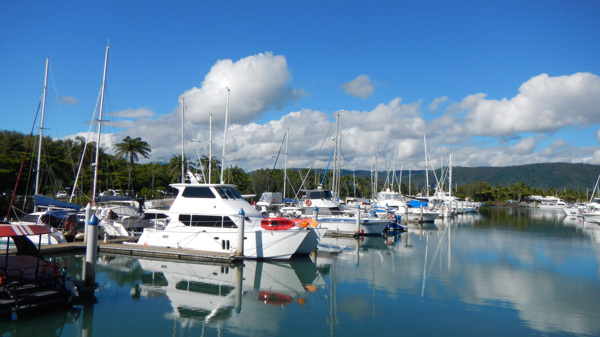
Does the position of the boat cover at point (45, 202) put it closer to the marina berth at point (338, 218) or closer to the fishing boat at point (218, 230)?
the fishing boat at point (218, 230)

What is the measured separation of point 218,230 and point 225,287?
528cm

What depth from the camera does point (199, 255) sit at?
71.3ft

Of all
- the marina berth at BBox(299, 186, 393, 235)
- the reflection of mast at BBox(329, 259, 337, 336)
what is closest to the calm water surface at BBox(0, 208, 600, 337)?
the reflection of mast at BBox(329, 259, 337, 336)

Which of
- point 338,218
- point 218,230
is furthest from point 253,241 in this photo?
point 338,218

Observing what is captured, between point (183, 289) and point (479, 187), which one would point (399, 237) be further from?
point (479, 187)

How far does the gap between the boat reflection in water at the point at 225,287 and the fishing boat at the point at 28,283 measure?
10.9ft

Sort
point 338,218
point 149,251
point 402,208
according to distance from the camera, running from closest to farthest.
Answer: point 149,251 → point 338,218 → point 402,208

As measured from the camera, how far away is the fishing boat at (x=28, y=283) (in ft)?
38.9

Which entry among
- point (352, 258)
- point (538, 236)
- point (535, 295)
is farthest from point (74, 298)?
point (538, 236)

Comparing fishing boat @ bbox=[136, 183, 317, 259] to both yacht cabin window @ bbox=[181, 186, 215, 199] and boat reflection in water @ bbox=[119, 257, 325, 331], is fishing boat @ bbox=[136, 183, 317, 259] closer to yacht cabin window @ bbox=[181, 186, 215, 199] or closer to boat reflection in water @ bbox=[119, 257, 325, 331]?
yacht cabin window @ bbox=[181, 186, 215, 199]

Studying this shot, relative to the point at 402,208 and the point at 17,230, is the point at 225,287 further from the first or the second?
the point at 402,208

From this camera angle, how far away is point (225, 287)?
17625 millimetres

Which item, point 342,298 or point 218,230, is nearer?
point 342,298

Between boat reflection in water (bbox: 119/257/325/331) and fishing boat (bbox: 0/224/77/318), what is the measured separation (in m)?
3.32
